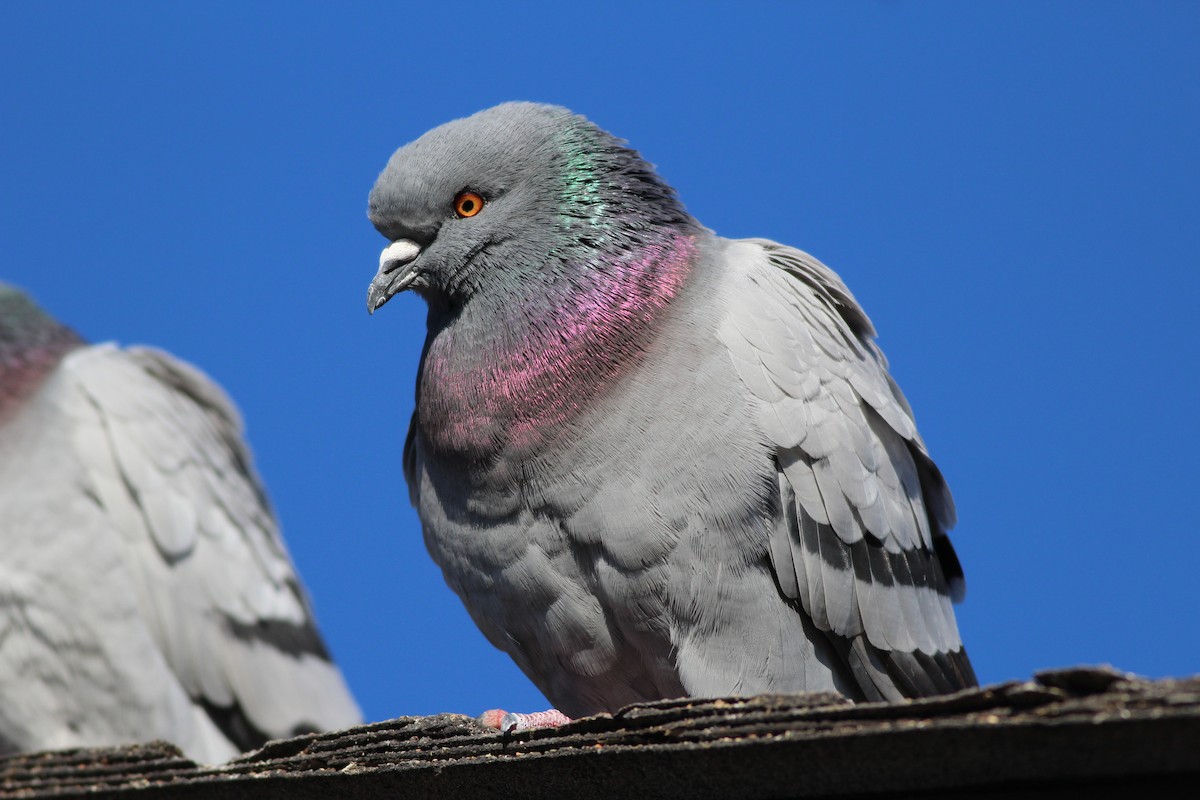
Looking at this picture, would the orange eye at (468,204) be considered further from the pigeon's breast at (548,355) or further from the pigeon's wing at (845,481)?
the pigeon's wing at (845,481)

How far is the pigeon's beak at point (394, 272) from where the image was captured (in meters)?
3.71

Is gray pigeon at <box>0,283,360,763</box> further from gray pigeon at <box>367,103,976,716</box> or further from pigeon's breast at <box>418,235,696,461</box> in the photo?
pigeon's breast at <box>418,235,696,461</box>

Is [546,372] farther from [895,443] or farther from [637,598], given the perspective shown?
[895,443]

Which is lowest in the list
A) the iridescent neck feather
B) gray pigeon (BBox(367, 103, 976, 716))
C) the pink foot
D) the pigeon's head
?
the pink foot

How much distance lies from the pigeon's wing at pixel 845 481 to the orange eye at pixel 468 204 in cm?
72

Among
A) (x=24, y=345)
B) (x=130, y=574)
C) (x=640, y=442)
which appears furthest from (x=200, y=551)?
(x=640, y=442)

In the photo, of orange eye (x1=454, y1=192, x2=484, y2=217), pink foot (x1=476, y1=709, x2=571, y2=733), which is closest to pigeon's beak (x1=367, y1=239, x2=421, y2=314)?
orange eye (x1=454, y1=192, x2=484, y2=217)

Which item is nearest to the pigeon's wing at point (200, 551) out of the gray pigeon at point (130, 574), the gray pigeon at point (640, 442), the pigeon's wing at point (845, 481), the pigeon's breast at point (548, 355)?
the gray pigeon at point (130, 574)

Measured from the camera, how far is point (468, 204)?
148 inches

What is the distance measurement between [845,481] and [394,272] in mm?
1375

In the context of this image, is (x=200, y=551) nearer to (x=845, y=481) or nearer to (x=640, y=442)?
(x=640, y=442)

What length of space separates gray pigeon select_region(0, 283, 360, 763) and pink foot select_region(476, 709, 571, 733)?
2.95 metres

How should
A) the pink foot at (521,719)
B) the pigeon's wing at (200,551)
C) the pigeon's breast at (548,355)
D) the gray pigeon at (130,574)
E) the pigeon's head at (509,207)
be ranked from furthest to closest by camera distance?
the pigeon's wing at (200,551), the gray pigeon at (130,574), the pigeon's head at (509,207), the pigeon's breast at (548,355), the pink foot at (521,719)

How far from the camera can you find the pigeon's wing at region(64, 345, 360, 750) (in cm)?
602
